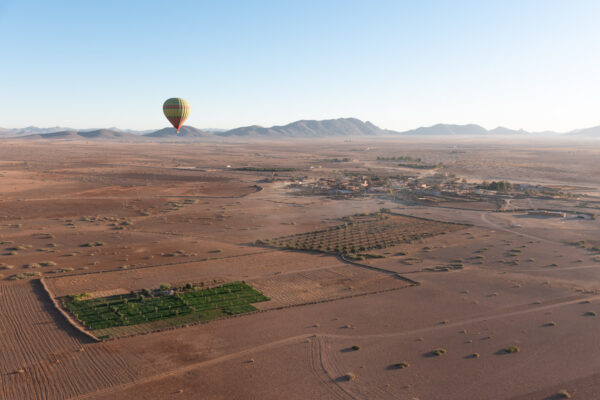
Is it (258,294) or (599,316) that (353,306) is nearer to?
(258,294)

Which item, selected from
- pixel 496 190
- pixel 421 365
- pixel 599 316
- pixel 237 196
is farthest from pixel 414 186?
pixel 421 365

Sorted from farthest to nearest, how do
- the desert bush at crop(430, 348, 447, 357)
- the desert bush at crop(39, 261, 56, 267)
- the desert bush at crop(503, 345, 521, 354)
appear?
the desert bush at crop(39, 261, 56, 267) < the desert bush at crop(503, 345, 521, 354) < the desert bush at crop(430, 348, 447, 357)

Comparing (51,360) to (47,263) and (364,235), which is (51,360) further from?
(364,235)

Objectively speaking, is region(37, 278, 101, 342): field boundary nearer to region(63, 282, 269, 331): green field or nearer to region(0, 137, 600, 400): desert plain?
region(0, 137, 600, 400): desert plain

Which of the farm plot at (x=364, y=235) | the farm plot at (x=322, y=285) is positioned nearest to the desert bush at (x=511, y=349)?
the farm plot at (x=322, y=285)

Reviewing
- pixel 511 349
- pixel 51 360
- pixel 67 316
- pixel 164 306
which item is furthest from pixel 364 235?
pixel 51 360

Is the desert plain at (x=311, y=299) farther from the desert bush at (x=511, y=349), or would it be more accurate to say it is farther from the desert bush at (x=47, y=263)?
the desert bush at (x=47, y=263)

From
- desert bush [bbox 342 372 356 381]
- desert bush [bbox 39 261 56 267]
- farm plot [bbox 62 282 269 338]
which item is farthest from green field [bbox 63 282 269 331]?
desert bush [bbox 342 372 356 381]
